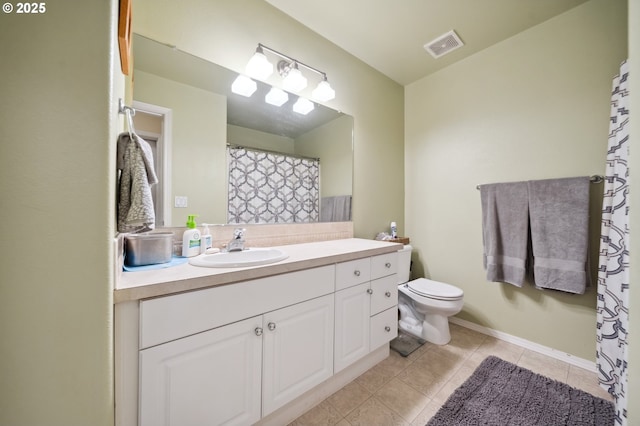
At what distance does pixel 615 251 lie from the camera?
4.24 feet

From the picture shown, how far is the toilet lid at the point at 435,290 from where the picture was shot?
5.70 ft

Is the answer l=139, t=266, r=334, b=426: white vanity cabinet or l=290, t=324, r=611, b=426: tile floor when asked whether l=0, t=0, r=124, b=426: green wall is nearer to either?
l=139, t=266, r=334, b=426: white vanity cabinet

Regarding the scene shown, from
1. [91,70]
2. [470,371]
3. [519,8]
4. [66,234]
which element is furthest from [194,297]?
[519,8]

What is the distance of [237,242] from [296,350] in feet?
2.14

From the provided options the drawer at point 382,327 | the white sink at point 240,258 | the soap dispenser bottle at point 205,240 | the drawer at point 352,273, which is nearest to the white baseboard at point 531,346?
the drawer at point 382,327

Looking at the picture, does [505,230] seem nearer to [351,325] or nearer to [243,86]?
[351,325]

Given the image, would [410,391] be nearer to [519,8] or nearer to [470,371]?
[470,371]

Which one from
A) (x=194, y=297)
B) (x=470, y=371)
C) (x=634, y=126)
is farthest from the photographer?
(x=470, y=371)

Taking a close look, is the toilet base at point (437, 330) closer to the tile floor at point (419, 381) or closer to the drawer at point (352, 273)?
the tile floor at point (419, 381)

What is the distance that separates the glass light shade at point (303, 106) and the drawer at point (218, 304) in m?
1.26

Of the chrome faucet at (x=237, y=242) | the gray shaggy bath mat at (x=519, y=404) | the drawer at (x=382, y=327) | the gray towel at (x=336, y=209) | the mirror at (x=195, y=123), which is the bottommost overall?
the gray shaggy bath mat at (x=519, y=404)

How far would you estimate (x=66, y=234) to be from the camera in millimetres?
579

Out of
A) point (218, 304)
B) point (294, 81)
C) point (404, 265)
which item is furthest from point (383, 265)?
point (294, 81)

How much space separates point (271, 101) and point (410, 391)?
2086 mm
